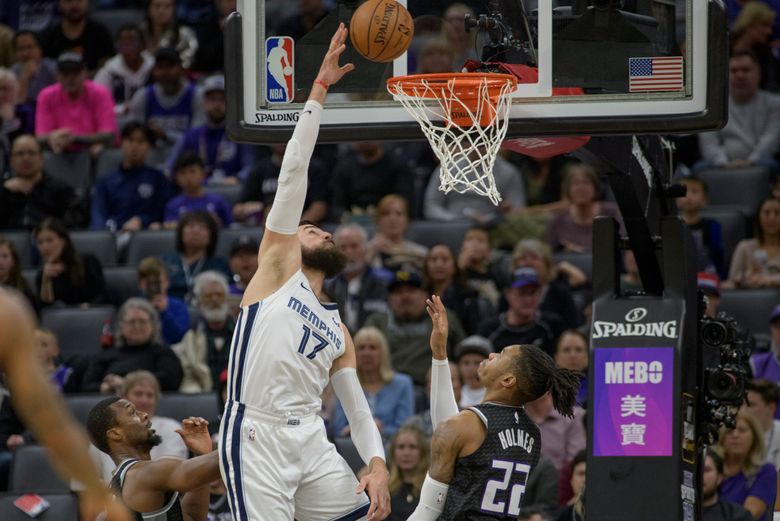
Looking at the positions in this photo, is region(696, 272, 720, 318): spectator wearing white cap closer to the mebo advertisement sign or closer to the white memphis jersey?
the mebo advertisement sign

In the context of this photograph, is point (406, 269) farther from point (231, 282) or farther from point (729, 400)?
point (729, 400)

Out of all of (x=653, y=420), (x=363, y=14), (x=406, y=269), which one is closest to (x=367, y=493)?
(x=653, y=420)

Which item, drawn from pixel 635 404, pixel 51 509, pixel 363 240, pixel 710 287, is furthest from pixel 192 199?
pixel 635 404

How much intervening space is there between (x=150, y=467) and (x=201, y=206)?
22.1 ft

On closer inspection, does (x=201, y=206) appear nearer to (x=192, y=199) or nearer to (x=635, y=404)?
(x=192, y=199)

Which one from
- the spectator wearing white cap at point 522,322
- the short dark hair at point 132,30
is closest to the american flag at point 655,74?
the spectator wearing white cap at point 522,322

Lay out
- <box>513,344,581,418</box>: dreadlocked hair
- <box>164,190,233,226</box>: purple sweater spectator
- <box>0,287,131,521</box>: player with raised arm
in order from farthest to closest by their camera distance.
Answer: <box>164,190,233,226</box>: purple sweater spectator
<box>513,344,581,418</box>: dreadlocked hair
<box>0,287,131,521</box>: player with raised arm

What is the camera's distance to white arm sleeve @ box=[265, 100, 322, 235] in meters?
6.03

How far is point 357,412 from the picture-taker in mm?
6438

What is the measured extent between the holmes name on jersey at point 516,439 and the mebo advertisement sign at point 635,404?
116 cm

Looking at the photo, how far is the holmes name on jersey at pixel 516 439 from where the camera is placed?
6102 mm

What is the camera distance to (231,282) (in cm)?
1177

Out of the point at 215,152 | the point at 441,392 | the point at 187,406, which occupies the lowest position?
the point at 187,406

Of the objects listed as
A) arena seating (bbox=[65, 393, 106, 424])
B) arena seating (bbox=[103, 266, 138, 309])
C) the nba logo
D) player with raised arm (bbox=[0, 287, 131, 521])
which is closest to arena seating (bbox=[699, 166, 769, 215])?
arena seating (bbox=[103, 266, 138, 309])
